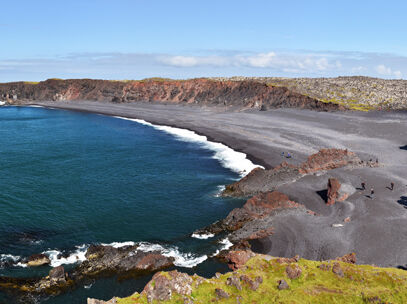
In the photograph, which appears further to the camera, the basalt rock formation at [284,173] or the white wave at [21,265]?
the basalt rock formation at [284,173]

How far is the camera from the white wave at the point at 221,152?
6261cm

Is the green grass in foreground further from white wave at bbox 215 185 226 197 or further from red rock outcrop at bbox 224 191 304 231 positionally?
white wave at bbox 215 185 226 197

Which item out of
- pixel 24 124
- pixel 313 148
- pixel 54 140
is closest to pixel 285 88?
pixel 313 148

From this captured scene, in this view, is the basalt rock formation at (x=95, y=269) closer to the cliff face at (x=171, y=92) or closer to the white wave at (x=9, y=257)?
the white wave at (x=9, y=257)

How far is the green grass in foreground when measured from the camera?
1838 cm

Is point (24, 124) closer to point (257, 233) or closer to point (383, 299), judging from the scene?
point (257, 233)

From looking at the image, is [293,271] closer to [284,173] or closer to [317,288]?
[317,288]

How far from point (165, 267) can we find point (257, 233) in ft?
37.9

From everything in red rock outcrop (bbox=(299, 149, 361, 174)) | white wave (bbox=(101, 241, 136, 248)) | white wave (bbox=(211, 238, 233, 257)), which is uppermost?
red rock outcrop (bbox=(299, 149, 361, 174))

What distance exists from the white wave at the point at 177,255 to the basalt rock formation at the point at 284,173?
1682 cm

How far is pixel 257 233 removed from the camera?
121ft

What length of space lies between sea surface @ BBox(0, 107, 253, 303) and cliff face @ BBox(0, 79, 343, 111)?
4615 centimetres

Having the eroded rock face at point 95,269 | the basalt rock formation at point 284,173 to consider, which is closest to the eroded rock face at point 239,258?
the eroded rock face at point 95,269

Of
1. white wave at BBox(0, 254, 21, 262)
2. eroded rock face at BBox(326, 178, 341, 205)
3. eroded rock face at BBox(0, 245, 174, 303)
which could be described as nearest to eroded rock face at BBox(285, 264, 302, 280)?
eroded rock face at BBox(0, 245, 174, 303)
